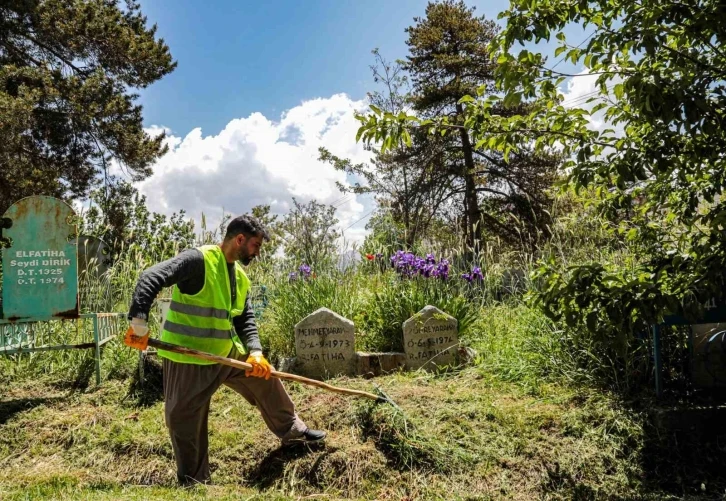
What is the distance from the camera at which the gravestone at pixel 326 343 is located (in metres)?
5.54

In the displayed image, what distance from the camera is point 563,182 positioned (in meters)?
3.59

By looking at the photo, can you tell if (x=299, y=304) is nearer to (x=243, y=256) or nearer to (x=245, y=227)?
(x=243, y=256)

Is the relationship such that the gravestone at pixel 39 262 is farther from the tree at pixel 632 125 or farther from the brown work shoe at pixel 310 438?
the tree at pixel 632 125

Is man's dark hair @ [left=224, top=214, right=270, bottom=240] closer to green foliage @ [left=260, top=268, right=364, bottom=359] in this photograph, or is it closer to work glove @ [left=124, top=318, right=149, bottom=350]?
work glove @ [left=124, top=318, right=149, bottom=350]

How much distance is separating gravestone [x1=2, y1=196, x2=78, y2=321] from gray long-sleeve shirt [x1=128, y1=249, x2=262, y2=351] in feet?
9.24

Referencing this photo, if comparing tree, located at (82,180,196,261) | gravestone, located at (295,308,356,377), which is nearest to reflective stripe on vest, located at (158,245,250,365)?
gravestone, located at (295,308,356,377)

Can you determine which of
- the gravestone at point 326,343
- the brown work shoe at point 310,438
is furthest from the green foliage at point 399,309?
the brown work shoe at point 310,438

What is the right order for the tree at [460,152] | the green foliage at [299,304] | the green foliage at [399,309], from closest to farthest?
1. the green foliage at [399,309]
2. the green foliage at [299,304]
3. the tree at [460,152]

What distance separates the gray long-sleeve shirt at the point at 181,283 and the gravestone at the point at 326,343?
127 cm

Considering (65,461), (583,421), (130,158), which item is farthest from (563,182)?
(130,158)

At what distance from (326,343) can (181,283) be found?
2082 millimetres

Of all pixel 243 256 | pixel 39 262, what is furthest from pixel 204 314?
pixel 39 262

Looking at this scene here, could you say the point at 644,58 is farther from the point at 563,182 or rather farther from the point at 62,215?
the point at 62,215

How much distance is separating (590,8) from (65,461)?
5118 millimetres
